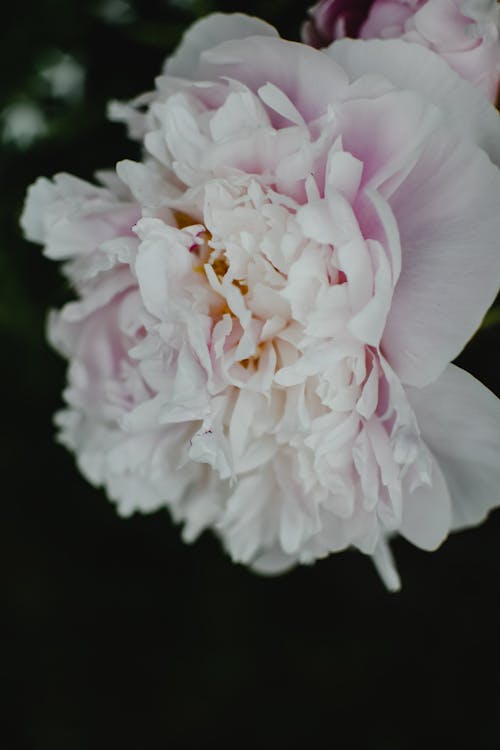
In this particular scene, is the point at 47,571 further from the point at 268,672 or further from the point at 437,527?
the point at 437,527

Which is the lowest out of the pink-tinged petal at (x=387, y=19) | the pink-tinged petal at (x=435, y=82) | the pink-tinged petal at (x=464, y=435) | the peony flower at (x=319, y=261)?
the pink-tinged petal at (x=464, y=435)

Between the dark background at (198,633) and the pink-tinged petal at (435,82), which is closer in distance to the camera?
the pink-tinged petal at (435,82)

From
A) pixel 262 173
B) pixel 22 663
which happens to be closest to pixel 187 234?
pixel 262 173

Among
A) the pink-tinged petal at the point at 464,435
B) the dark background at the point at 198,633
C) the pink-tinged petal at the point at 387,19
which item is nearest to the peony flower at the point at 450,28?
the pink-tinged petal at the point at 387,19

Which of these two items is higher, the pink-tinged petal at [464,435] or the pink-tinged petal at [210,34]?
the pink-tinged petal at [210,34]

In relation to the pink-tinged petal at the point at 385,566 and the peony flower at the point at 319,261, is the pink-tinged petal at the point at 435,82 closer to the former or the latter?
the peony flower at the point at 319,261

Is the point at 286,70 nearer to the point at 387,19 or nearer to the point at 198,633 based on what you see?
the point at 387,19
